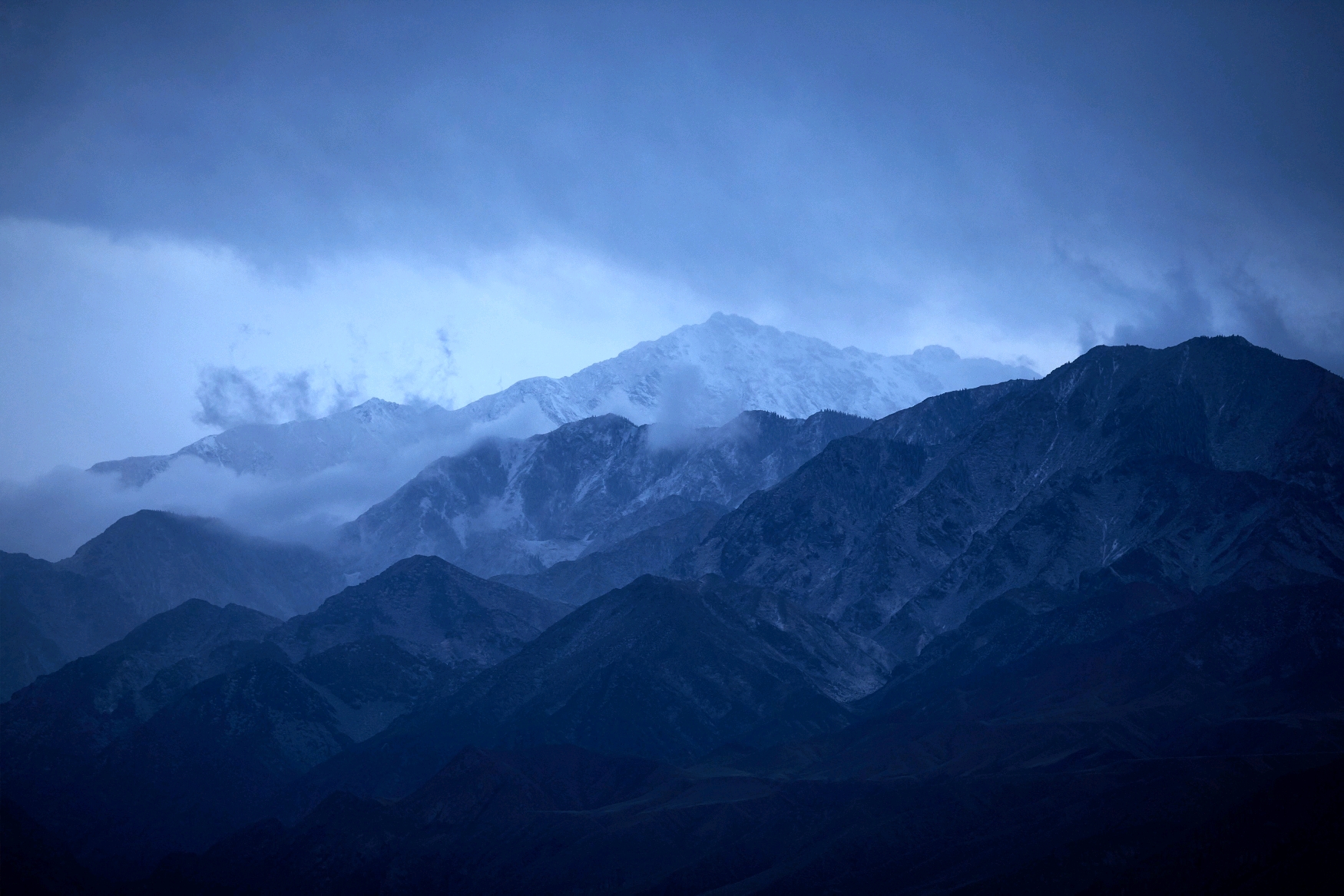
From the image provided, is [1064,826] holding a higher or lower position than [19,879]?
lower

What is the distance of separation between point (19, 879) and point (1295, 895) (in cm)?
12575

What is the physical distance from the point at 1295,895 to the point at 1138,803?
3699 centimetres

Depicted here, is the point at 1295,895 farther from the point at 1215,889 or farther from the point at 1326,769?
the point at 1326,769

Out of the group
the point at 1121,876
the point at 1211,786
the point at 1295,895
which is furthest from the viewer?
the point at 1211,786

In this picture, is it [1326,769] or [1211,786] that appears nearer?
[1326,769]

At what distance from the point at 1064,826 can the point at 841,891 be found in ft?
80.3

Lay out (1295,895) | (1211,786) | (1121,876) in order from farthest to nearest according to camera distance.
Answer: (1211,786) → (1121,876) → (1295,895)

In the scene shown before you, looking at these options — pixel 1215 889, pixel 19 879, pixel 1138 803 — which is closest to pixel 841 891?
pixel 1138 803

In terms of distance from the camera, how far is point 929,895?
187 m

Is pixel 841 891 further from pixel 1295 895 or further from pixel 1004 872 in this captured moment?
pixel 1295 895

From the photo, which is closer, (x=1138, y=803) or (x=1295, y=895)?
(x=1295, y=895)

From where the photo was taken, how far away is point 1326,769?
178000 millimetres

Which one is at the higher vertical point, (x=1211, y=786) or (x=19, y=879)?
(x=19, y=879)

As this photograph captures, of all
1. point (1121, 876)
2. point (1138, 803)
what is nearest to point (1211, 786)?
point (1138, 803)
